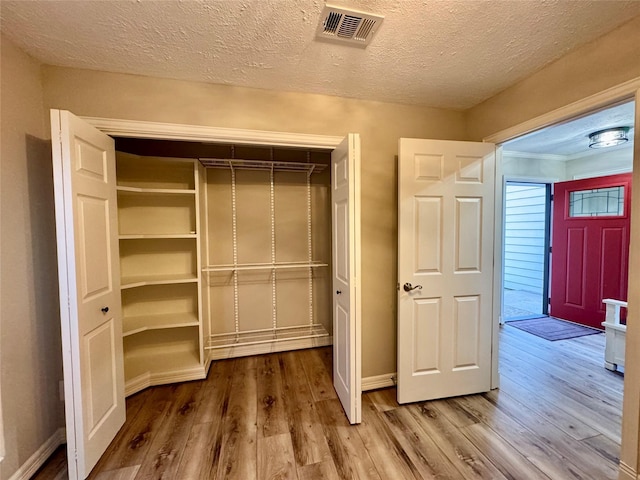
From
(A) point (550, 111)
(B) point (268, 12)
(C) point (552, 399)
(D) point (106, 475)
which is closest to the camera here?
(B) point (268, 12)

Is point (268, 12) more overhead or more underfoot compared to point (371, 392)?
more overhead

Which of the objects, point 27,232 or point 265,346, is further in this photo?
point 265,346

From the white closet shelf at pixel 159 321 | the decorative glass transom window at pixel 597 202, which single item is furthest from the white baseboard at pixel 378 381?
the decorative glass transom window at pixel 597 202

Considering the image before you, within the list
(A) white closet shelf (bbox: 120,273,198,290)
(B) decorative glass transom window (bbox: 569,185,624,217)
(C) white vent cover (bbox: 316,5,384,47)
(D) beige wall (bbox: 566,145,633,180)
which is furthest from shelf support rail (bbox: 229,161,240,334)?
Answer: (D) beige wall (bbox: 566,145,633,180)

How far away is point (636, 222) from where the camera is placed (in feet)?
4.54

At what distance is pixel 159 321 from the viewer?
2.47 metres

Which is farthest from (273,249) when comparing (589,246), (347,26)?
(589,246)

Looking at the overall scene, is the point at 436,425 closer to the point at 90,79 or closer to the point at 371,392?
the point at 371,392

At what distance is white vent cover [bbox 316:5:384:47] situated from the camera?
1.33 m

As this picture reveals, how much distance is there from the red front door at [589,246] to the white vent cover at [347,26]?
13.4ft

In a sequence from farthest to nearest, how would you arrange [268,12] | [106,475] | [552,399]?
1. [552,399]
2. [106,475]
3. [268,12]

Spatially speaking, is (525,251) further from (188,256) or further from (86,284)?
(86,284)

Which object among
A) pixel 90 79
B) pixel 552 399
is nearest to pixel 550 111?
pixel 552 399

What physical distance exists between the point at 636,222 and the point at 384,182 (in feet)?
4.88
